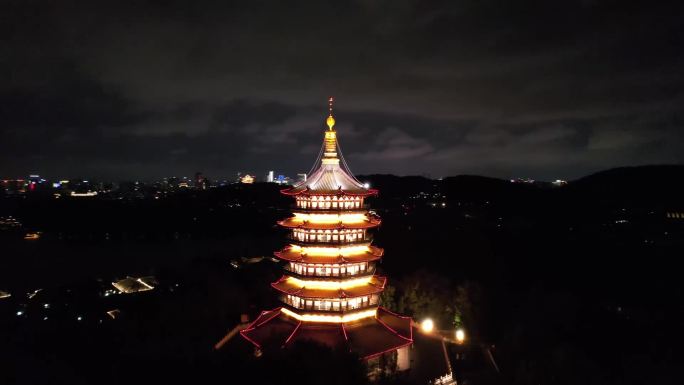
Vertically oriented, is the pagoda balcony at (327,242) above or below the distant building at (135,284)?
above

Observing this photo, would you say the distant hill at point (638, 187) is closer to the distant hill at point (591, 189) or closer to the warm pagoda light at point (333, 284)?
the distant hill at point (591, 189)

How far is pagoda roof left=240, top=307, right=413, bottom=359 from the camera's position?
738 inches

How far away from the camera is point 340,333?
19.5 meters

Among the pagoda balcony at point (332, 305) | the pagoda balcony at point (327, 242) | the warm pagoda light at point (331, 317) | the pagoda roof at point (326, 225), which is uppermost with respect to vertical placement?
the pagoda roof at point (326, 225)

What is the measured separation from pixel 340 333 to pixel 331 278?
2.49m

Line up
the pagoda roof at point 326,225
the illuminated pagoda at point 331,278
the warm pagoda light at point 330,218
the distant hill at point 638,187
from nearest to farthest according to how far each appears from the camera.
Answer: the illuminated pagoda at point 331,278 < the pagoda roof at point 326,225 < the warm pagoda light at point 330,218 < the distant hill at point 638,187

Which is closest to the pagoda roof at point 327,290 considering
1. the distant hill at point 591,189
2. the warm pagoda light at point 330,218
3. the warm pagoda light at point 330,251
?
the warm pagoda light at point 330,251

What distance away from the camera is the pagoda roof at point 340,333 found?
18.8 metres

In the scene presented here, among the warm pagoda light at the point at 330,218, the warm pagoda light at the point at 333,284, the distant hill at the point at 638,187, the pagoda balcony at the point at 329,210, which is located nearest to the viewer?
the warm pagoda light at the point at 333,284

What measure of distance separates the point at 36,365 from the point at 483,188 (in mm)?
86156

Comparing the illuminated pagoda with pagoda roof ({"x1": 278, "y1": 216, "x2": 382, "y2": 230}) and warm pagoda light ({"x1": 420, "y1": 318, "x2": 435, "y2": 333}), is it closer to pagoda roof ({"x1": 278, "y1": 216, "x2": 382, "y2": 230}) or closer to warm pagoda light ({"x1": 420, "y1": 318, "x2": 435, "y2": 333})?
pagoda roof ({"x1": 278, "y1": 216, "x2": 382, "y2": 230})

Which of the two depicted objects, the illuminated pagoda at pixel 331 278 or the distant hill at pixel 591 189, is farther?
the distant hill at pixel 591 189

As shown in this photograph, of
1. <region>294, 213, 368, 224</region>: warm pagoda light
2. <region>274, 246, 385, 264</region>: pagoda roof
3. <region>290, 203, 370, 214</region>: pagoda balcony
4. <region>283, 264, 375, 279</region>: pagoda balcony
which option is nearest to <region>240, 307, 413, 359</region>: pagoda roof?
<region>283, 264, 375, 279</region>: pagoda balcony

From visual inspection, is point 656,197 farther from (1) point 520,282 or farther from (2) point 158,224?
(2) point 158,224
